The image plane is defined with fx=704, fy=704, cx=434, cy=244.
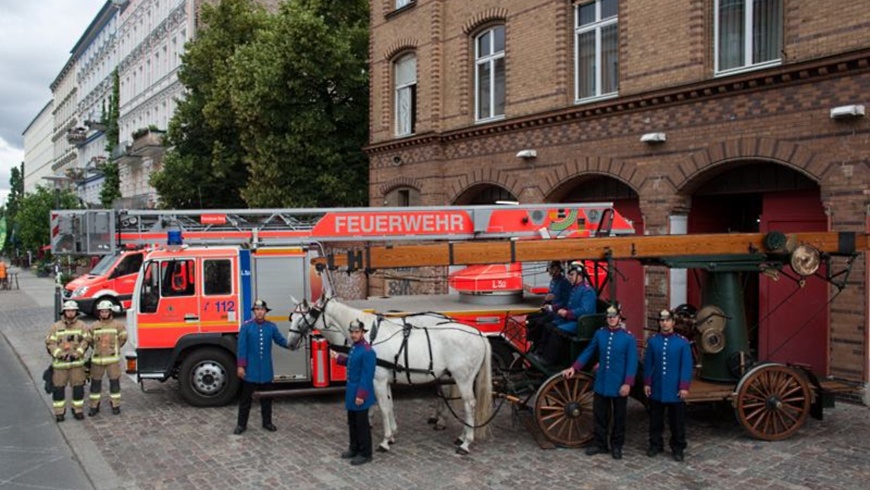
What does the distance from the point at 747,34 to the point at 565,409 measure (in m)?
7.76

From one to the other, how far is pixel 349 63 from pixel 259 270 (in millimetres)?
13365

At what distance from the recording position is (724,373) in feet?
29.2

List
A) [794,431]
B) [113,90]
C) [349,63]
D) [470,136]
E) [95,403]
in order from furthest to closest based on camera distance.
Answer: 1. [113,90]
2. [349,63]
3. [470,136]
4. [95,403]
5. [794,431]

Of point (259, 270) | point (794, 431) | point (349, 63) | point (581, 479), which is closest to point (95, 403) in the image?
point (259, 270)

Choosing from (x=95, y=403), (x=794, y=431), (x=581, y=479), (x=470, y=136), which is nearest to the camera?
(x=581, y=479)

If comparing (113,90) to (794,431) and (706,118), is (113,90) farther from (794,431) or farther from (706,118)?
(794,431)

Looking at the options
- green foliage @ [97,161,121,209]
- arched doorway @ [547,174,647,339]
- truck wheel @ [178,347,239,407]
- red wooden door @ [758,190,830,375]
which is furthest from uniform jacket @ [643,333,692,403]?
green foliage @ [97,161,121,209]

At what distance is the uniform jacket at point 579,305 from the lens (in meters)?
8.92

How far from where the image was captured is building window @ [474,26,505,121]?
1723cm

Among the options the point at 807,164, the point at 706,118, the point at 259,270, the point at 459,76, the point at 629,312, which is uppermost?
the point at 459,76

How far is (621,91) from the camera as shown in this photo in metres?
14.0

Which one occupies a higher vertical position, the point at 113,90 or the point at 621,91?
the point at 113,90

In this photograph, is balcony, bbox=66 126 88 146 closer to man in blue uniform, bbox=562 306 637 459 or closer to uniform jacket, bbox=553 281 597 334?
uniform jacket, bbox=553 281 597 334

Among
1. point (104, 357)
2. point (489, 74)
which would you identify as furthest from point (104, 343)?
point (489, 74)
